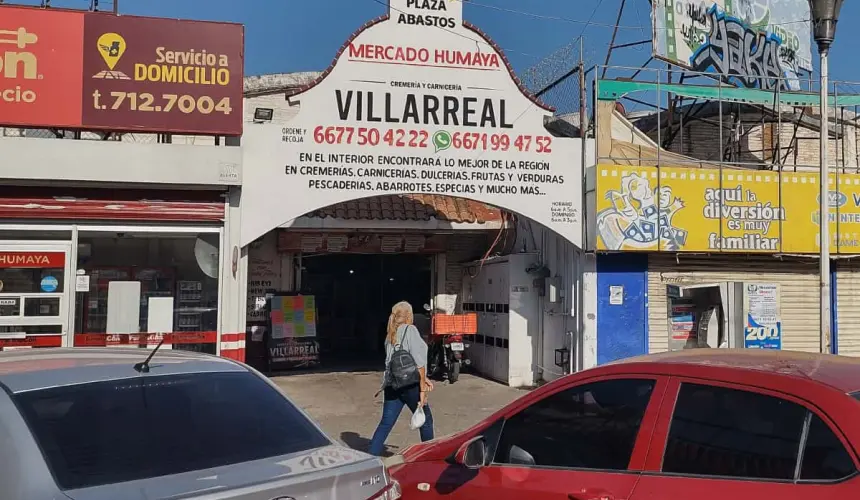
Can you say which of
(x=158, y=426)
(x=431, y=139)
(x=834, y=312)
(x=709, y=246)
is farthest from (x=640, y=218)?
(x=158, y=426)

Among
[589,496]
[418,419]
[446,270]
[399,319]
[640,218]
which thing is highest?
[640,218]

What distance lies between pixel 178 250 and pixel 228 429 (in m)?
7.11

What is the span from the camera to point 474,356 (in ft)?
48.5

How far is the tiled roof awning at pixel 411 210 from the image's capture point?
44.5 feet

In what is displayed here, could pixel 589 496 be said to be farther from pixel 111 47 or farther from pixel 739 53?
pixel 739 53

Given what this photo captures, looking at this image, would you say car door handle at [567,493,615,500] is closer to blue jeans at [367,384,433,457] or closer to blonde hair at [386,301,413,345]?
blue jeans at [367,384,433,457]

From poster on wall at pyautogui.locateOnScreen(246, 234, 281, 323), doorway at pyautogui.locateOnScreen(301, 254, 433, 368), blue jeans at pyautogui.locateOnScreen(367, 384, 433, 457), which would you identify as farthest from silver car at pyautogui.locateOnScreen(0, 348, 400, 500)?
doorway at pyautogui.locateOnScreen(301, 254, 433, 368)

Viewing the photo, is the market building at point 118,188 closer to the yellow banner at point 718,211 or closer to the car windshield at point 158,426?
the yellow banner at point 718,211

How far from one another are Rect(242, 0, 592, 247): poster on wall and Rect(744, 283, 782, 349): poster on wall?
327 cm

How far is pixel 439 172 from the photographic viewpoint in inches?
423

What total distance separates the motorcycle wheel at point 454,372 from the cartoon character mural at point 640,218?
3.56m

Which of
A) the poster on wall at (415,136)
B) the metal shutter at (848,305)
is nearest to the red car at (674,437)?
the poster on wall at (415,136)

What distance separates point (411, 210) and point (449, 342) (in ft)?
8.55

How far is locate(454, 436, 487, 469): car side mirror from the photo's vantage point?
3715mm
